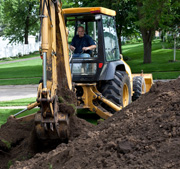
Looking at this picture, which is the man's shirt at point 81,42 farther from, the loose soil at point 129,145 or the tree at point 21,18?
the tree at point 21,18

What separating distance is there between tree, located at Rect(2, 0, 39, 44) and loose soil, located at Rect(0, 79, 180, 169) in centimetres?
3715

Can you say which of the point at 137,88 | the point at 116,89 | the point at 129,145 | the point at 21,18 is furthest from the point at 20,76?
the point at 21,18

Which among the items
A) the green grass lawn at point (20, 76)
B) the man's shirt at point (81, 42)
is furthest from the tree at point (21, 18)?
the man's shirt at point (81, 42)

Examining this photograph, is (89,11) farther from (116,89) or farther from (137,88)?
(137,88)

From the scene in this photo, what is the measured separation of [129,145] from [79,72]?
4.47m

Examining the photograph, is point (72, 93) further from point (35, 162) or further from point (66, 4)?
point (66, 4)

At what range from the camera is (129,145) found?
3910mm

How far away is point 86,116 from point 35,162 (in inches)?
189

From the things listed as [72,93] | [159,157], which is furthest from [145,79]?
[159,157]

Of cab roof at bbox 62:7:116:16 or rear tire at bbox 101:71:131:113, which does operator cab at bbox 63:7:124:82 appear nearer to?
cab roof at bbox 62:7:116:16

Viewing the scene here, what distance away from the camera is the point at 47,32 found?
5.47 m

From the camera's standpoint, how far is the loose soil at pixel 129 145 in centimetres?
361

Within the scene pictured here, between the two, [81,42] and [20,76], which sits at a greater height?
[81,42]

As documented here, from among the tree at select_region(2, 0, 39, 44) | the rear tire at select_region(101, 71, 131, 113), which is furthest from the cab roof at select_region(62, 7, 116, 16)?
the tree at select_region(2, 0, 39, 44)
